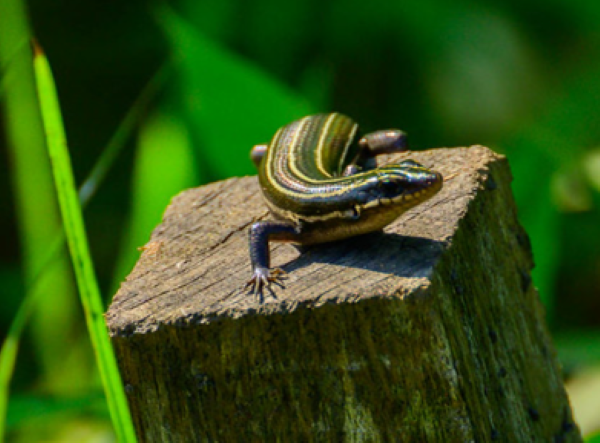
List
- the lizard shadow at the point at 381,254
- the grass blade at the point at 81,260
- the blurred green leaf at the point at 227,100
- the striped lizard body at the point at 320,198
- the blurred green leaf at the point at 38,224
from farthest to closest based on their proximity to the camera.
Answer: the blurred green leaf at the point at 38,224 → the blurred green leaf at the point at 227,100 → the striped lizard body at the point at 320,198 → the lizard shadow at the point at 381,254 → the grass blade at the point at 81,260

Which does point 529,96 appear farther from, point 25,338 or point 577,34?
point 25,338

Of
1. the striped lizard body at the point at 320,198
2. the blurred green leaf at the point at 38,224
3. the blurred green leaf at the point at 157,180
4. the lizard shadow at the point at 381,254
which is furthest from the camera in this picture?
the blurred green leaf at the point at 38,224

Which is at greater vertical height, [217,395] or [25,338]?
[217,395]

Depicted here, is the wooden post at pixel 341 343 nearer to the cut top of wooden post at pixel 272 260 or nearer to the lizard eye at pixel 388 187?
the cut top of wooden post at pixel 272 260

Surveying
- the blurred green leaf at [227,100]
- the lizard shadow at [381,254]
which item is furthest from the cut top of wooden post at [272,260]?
the blurred green leaf at [227,100]

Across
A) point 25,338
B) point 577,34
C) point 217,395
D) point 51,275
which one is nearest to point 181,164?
point 51,275

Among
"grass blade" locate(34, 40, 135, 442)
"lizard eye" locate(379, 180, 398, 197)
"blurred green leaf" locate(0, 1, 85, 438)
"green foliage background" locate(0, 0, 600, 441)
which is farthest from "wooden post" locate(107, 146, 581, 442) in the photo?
"blurred green leaf" locate(0, 1, 85, 438)

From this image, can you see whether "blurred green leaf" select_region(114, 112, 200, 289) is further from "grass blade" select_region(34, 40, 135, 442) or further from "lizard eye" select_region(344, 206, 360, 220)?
"grass blade" select_region(34, 40, 135, 442)

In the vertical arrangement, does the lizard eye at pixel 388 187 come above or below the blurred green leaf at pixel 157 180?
above

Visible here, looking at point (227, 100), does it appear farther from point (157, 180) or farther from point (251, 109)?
point (157, 180)
